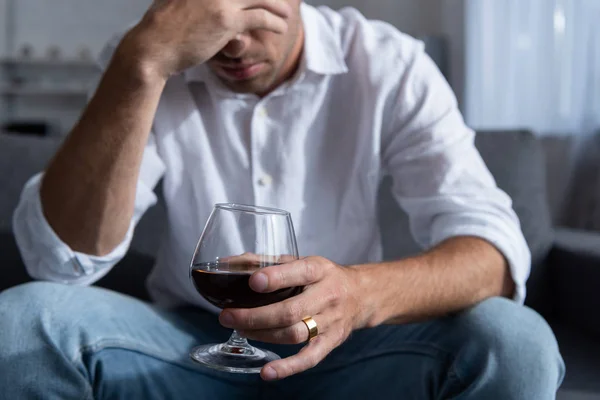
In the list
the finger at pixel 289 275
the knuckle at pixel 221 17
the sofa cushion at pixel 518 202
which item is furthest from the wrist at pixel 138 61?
the sofa cushion at pixel 518 202

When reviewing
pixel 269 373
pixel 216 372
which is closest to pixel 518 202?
pixel 216 372

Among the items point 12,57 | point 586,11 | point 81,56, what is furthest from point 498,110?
point 12,57

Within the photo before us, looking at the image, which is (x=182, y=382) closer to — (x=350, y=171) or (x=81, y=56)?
(x=350, y=171)

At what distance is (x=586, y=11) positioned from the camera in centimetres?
275

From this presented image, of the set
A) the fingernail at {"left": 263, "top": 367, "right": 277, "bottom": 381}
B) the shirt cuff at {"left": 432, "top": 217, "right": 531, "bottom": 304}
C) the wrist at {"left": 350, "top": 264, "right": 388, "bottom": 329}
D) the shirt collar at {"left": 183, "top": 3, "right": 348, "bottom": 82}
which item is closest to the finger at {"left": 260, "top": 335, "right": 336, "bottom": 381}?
the fingernail at {"left": 263, "top": 367, "right": 277, "bottom": 381}

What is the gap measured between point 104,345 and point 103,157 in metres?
0.28

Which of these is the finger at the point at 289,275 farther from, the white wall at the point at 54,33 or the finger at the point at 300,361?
the white wall at the point at 54,33

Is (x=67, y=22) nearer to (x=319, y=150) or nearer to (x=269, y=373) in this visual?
(x=319, y=150)

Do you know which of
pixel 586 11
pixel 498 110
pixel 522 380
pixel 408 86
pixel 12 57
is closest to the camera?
pixel 522 380

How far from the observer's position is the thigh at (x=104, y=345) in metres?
0.91

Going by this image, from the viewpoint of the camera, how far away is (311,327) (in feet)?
2.57

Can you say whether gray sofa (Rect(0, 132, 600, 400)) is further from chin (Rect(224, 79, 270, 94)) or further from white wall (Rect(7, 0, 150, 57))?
white wall (Rect(7, 0, 150, 57))

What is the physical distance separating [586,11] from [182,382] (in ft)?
7.65

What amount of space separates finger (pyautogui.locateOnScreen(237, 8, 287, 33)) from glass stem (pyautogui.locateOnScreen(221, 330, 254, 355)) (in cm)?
50
